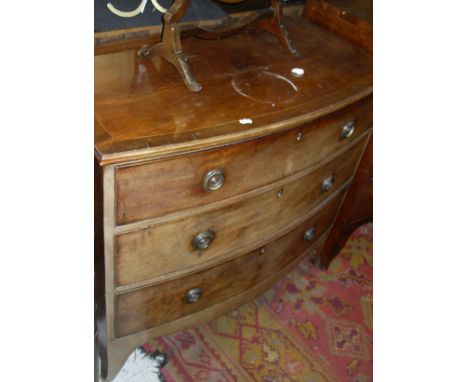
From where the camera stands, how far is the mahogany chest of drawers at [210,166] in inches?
45.7

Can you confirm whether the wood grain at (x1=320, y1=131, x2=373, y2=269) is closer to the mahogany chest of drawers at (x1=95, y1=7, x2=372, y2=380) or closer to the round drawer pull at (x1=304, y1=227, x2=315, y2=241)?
the mahogany chest of drawers at (x1=95, y1=7, x2=372, y2=380)

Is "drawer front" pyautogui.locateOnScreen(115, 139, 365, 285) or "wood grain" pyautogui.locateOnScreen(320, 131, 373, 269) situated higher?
"drawer front" pyautogui.locateOnScreen(115, 139, 365, 285)

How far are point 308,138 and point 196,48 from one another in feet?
1.61

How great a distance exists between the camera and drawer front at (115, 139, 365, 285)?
129 centimetres

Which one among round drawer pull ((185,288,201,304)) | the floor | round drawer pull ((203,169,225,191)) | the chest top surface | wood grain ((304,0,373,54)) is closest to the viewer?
the chest top surface

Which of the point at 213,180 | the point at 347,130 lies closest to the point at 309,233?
the point at 347,130

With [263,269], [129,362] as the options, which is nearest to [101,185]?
[263,269]

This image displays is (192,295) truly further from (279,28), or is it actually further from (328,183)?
(279,28)

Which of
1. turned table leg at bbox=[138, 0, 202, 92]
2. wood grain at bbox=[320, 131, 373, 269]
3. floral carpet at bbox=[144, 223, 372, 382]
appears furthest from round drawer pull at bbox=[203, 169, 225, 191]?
floral carpet at bbox=[144, 223, 372, 382]

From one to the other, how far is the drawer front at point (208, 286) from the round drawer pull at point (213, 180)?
1.23 feet

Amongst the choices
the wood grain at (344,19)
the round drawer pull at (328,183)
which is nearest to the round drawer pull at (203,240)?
the round drawer pull at (328,183)

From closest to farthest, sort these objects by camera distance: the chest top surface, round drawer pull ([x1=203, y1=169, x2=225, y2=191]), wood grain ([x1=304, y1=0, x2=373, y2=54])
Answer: the chest top surface
round drawer pull ([x1=203, y1=169, x2=225, y2=191])
wood grain ([x1=304, y1=0, x2=373, y2=54])

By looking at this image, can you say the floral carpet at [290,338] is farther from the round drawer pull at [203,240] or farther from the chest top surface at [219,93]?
the chest top surface at [219,93]

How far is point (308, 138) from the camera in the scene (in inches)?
58.1
